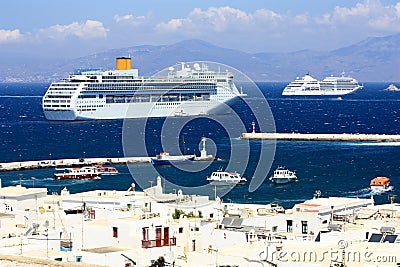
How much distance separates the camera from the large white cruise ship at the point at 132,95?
108062 millimetres

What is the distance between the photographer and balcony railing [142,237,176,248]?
52.3 feet

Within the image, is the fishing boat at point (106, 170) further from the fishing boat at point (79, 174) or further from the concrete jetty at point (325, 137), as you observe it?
the concrete jetty at point (325, 137)

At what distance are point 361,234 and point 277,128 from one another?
77804mm

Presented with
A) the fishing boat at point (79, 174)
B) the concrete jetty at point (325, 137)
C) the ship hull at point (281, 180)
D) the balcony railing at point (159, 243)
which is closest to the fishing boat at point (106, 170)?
the fishing boat at point (79, 174)

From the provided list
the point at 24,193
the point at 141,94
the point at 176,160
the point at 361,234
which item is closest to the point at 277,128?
the point at 141,94

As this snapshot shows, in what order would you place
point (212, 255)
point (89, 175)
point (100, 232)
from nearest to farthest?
point (212, 255) → point (100, 232) → point (89, 175)

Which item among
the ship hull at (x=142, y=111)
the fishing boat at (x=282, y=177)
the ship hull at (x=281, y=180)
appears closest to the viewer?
the ship hull at (x=281, y=180)

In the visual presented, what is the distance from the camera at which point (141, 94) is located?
11219 cm

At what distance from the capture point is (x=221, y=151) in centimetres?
6775

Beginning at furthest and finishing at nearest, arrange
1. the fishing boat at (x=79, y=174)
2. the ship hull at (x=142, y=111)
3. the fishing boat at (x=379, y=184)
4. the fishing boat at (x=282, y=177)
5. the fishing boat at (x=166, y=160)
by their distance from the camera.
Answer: the ship hull at (x=142, y=111) < the fishing boat at (x=166, y=160) < the fishing boat at (x=79, y=174) < the fishing boat at (x=282, y=177) < the fishing boat at (x=379, y=184)

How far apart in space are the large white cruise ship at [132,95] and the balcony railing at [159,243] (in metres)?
90.4

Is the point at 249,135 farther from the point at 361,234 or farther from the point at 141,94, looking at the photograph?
the point at 361,234

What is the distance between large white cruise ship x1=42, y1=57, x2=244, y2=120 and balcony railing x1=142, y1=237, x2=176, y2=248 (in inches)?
3557

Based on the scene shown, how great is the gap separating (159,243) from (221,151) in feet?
169
